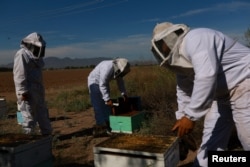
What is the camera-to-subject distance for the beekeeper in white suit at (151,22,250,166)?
264cm

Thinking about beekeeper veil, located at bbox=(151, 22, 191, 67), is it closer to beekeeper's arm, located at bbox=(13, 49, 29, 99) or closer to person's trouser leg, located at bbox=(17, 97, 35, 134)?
beekeeper's arm, located at bbox=(13, 49, 29, 99)

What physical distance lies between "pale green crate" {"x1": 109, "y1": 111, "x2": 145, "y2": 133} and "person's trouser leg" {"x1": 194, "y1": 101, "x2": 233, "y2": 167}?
2.46 m

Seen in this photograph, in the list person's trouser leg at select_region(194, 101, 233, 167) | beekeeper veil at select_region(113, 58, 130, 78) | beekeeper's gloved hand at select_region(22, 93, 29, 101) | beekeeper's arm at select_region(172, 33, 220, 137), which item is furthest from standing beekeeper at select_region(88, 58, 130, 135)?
beekeeper's arm at select_region(172, 33, 220, 137)

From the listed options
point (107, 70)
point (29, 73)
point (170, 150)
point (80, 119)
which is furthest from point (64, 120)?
point (170, 150)

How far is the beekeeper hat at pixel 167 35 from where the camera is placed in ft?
9.58

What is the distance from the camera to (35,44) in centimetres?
534

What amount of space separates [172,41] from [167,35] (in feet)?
0.24

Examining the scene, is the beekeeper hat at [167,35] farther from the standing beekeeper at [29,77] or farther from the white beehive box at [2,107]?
the white beehive box at [2,107]

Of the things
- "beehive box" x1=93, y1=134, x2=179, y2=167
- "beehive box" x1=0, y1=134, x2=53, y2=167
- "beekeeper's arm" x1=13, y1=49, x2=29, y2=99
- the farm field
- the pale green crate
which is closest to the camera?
"beehive box" x1=93, y1=134, x2=179, y2=167

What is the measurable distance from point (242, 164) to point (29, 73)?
3731 mm

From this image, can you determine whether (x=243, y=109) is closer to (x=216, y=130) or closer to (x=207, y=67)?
(x=216, y=130)

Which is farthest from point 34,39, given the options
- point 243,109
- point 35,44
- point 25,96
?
point 243,109

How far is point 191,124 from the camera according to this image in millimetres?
2760

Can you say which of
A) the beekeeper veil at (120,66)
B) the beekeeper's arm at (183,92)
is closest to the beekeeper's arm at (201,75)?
the beekeeper's arm at (183,92)
